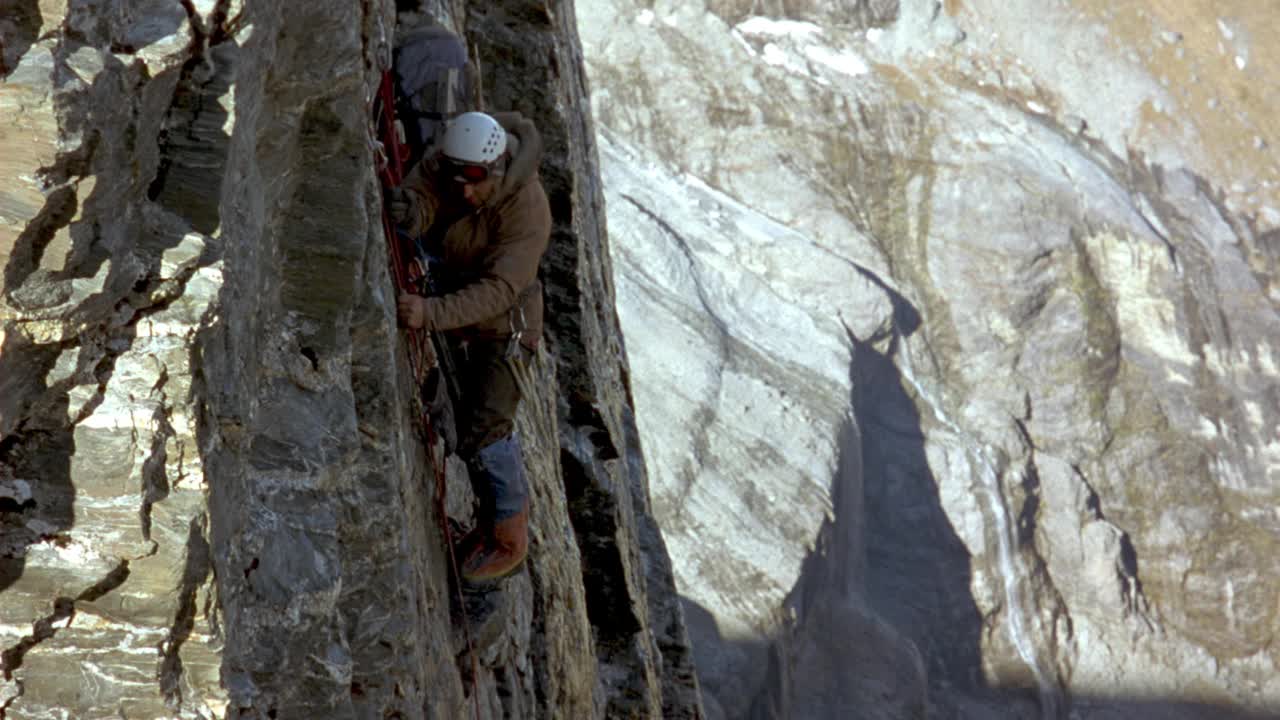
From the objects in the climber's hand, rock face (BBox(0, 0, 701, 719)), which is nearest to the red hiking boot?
rock face (BBox(0, 0, 701, 719))

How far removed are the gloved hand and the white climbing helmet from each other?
0.82ft

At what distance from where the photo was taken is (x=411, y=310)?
5.03 m

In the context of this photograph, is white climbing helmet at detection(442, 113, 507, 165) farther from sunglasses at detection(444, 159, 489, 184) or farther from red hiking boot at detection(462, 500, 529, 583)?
red hiking boot at detection(462, 500, 529, 583)

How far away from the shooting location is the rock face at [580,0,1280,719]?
22516 millimetres

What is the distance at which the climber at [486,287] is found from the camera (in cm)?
515

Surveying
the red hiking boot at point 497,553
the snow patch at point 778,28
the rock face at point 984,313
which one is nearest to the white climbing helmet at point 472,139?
the red hiking boot at point 497,553

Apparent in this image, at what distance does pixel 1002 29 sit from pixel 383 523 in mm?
26011

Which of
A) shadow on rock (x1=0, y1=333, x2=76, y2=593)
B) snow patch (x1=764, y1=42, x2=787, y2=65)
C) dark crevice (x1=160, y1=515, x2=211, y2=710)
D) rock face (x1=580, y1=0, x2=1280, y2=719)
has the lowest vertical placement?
dark crevice (x1=160, y1=515, x2=211, y2=710)

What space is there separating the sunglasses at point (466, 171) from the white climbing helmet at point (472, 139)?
2 centimetres

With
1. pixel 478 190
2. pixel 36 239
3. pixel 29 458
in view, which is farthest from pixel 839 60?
pixel 29 458

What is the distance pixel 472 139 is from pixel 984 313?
22421 mm

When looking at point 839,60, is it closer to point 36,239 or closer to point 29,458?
point 36,239

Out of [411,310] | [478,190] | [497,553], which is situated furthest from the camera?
[497,553]

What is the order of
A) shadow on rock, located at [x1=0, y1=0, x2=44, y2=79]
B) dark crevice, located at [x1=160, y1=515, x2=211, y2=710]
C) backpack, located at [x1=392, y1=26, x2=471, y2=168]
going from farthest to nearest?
backpack, located at [x1=392, y1=26, x2=471, y2=168]
dark crevice, located at [x1=160, y1=515, x2=211, y2=710]
shadow on rock, located at [x1=0, y1=0, x2=44, y2=79]
